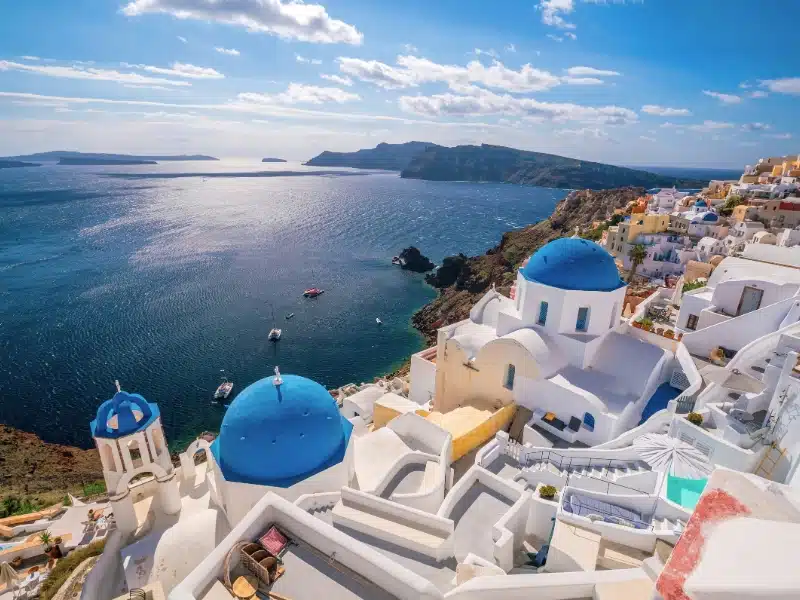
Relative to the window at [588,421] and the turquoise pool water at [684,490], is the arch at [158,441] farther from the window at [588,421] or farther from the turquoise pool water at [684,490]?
the turquoise pool water at [684,490]

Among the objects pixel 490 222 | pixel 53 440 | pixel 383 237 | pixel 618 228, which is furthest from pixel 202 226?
pixel 618 228

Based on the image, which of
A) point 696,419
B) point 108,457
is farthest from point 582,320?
point 108,457

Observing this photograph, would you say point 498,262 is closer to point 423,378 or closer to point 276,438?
point 423,378

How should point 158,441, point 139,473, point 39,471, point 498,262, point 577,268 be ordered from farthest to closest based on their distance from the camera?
point 498,262, point 39,471, point 577,268, point 158,441, point 139,473

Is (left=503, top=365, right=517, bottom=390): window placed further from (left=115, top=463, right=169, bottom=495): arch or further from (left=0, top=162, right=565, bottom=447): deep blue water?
(left=0, top=162, right=565, bottom=447): deep blue water

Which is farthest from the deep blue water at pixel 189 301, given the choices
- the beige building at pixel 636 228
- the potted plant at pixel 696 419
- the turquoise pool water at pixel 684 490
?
the turquoise pool water at pixel 684 490

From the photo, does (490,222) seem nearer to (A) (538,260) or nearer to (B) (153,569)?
(A) (538,260)

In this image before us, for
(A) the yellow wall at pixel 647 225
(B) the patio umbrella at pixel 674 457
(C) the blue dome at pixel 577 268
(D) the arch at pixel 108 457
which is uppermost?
(C) the blue dome at pixel 577 268
